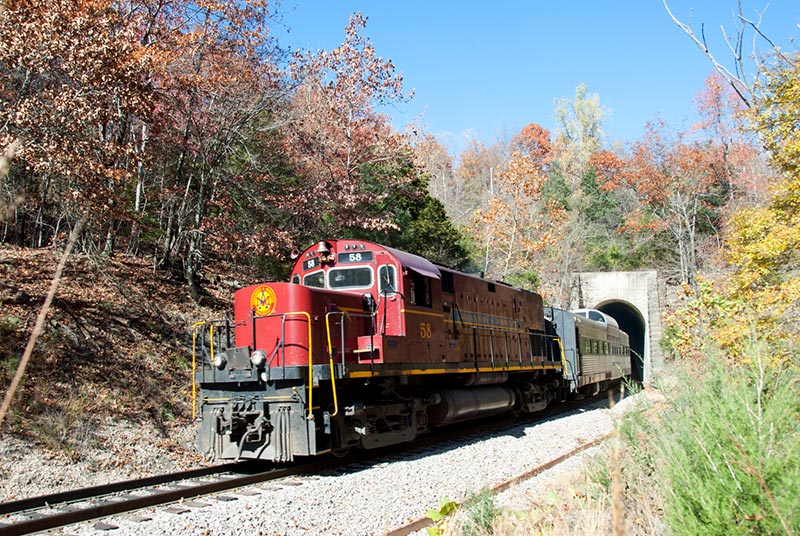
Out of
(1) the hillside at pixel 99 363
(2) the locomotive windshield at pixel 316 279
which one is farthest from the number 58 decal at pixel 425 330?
(1) the hillside at pixel 99 363

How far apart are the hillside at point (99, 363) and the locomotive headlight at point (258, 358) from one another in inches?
100

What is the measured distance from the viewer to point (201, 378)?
9.29m

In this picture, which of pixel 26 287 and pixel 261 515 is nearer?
pixel 261 515

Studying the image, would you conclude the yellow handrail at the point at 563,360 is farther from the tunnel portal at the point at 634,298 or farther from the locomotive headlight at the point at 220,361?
the tunnel portal at the point at 634,298

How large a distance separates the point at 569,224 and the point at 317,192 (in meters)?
30.1

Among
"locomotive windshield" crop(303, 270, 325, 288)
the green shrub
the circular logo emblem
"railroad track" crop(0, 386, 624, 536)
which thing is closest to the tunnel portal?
"railroad track" crop(0, 386, 624, 536)

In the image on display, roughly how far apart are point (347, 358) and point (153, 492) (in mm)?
3269

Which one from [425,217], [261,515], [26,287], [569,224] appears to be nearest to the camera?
[261,515]

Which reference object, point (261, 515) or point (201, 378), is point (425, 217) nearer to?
point (201, 378)

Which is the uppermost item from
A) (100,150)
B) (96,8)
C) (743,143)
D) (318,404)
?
(743,143)

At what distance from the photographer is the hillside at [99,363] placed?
942cm

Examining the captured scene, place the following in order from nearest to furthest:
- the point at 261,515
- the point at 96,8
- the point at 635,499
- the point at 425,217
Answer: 1. the point at 635,499
2. the point at 261,515
3. the point at 96,8
4. the point at 425,217

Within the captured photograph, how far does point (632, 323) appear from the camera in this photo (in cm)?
4184

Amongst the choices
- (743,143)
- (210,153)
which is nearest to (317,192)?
(210,153)
